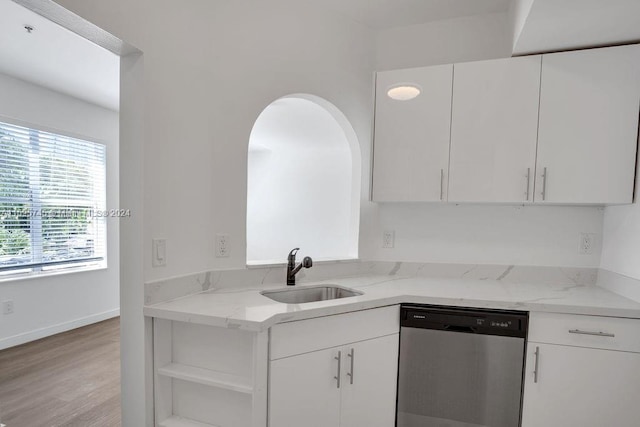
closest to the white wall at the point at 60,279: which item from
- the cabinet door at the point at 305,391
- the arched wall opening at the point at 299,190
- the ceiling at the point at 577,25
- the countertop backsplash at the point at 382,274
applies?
the arched wall opening at the point at 299,190

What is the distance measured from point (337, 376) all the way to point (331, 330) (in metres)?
0.23

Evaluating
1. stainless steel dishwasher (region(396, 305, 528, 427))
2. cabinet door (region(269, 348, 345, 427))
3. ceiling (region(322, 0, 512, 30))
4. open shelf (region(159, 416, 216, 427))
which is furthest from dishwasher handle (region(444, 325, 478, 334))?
ceiling (region(322, 0, 512, 30))

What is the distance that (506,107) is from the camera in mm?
1930

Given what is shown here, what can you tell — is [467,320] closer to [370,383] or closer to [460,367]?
[460,367]

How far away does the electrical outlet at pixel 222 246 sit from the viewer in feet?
5.97

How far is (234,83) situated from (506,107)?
5.17 feet

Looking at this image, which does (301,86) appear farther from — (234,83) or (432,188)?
(432,188)

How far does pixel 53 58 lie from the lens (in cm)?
281

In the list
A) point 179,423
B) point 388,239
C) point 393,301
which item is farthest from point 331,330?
point 388,239

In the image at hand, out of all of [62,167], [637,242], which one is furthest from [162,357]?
[62,167]

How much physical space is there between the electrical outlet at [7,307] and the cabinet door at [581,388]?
4346 mm

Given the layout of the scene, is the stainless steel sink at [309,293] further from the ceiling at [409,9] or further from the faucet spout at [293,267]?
the ceiling at [409,9]

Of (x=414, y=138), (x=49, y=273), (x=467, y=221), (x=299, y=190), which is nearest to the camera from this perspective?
(x=414, y=138)

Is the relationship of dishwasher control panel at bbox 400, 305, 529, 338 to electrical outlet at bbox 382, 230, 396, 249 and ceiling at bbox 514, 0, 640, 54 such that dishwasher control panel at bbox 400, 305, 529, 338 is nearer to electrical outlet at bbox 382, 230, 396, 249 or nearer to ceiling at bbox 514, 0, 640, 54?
electrical outlet at bbox 382, 230, 396, 249
